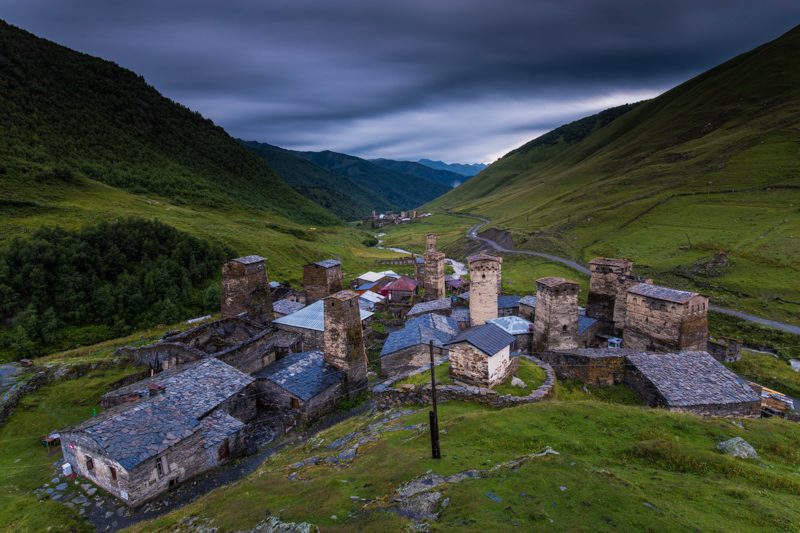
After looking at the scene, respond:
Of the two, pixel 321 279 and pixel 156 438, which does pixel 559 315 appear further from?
pixel 156 438

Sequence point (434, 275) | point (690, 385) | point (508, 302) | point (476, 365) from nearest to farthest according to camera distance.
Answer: point (476, 365)
point (690, 385)
point (508, 302)
point (434, 275)

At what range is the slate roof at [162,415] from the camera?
18641mm

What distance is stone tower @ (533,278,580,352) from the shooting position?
104ft

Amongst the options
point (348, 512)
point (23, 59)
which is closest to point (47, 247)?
point (348, 512)

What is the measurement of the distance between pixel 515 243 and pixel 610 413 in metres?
88.8

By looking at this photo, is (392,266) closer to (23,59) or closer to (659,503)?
(659,503)

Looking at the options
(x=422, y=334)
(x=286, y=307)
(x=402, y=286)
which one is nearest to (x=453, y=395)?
(x=422, y=334)

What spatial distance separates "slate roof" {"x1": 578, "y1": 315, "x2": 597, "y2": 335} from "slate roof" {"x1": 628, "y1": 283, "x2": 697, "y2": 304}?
495 centimetres

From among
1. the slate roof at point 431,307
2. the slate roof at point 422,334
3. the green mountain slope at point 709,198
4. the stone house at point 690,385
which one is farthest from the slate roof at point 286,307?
the green mountain slope at point 709,198

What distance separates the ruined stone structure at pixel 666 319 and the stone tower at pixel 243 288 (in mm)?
35731

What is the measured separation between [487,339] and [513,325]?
601 inches

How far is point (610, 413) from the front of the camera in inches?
714

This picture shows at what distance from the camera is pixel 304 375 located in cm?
2809

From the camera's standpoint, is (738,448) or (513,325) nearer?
(738,448)
